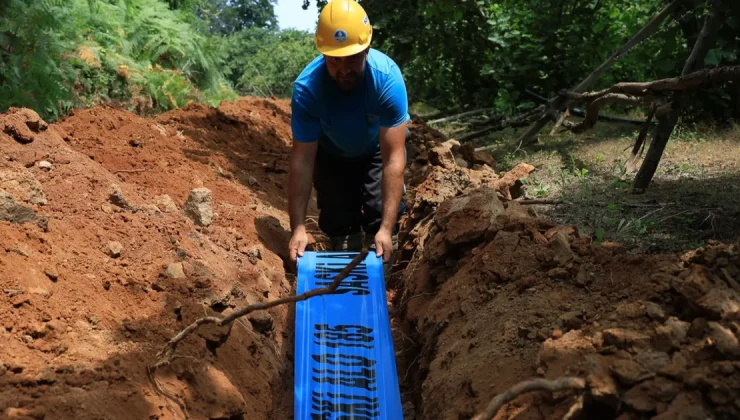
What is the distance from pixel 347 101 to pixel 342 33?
0.53 meters

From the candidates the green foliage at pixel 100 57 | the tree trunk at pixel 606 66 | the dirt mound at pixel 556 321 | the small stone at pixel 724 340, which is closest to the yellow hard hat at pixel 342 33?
the dirt mound at pixel 556 321

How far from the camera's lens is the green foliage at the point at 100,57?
6105 millimetres

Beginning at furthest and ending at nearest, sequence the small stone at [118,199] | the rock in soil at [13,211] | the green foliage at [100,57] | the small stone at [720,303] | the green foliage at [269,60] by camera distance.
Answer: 1. the green foliage at [269,60]
2. the green foliage at [100,57]
3. the small stone at [118,199]
4. the rock in soil at [13,211]
5. the small stone at [720,303]

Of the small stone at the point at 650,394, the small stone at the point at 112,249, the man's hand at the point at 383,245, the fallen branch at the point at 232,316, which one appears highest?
the man's hand at the point at 383,245

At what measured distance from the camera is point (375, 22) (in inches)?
361

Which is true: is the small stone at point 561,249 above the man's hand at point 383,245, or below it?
below

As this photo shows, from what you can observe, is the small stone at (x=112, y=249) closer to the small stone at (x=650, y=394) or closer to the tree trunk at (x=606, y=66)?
the small stone at (x=650, y=394)

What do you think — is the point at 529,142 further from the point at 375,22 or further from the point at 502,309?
the point at 502,309

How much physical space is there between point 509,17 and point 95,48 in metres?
5.68

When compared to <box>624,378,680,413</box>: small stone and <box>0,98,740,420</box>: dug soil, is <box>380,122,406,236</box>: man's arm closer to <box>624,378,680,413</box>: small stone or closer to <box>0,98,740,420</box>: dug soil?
<box>0,98,740,420</box>: dug soil

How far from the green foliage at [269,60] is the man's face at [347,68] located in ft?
42.1

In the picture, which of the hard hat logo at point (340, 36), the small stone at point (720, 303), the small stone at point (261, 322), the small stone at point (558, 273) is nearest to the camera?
the small stone at point (720, 303)

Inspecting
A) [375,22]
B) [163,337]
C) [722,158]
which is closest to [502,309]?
[163,337]

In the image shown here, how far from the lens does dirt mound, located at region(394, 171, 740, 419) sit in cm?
225
